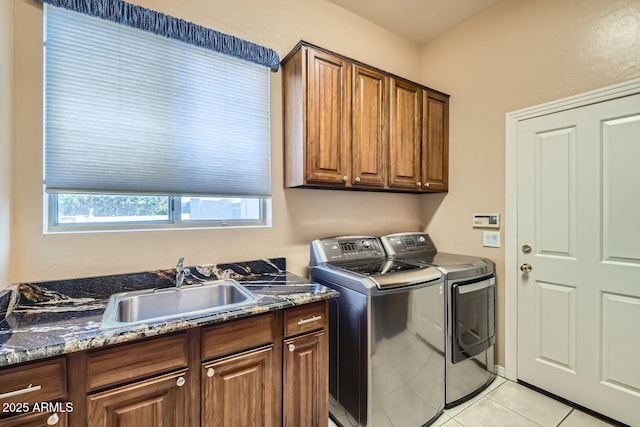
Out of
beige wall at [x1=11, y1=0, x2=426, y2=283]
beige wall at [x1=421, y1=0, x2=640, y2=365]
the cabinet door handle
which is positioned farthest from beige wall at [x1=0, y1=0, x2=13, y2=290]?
beige wall at [x1=421, y1=0, x2=640, y2=365]

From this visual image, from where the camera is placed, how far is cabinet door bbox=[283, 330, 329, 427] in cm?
139

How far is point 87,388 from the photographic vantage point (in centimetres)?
99

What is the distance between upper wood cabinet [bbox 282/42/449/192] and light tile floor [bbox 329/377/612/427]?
1589 millimetres

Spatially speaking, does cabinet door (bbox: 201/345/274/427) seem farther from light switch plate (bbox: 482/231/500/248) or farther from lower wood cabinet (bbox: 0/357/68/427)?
light switch plate (bbox: 482/231/500/248)

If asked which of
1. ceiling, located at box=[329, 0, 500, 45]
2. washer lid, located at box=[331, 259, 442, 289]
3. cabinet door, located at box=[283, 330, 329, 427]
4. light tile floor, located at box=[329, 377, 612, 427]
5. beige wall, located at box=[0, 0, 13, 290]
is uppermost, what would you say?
ceiling, located at box=[329, 0, 500, 45]

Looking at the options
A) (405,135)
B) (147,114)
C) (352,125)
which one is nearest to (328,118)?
(352,125)

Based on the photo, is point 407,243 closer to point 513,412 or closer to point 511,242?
point 511,242

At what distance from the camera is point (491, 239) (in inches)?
89.4

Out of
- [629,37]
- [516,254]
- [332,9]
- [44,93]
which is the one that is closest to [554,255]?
[516,254]

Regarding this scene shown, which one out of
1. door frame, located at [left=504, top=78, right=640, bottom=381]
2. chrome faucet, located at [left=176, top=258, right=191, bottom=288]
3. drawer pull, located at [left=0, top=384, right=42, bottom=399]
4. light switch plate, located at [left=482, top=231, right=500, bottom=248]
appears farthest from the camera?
light switch plate, located at [left=482, top=231, right=500, bottom=248]

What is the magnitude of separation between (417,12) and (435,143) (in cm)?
110

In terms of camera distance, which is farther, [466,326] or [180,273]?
[466,326]

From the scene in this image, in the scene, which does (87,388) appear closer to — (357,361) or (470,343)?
(357,361)

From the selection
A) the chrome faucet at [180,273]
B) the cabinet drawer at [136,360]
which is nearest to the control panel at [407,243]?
the chrome faucet at [180,273]
